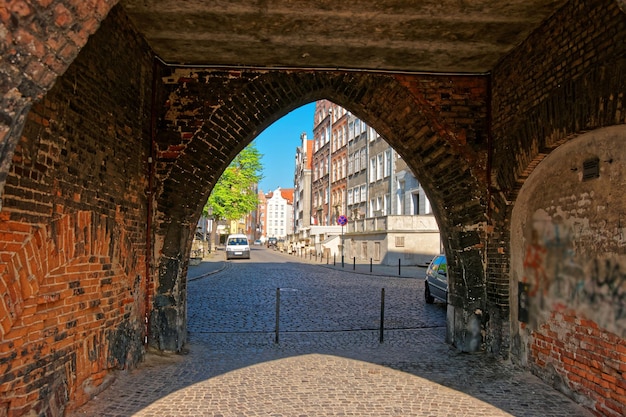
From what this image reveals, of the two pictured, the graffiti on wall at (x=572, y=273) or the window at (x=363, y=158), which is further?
the window at (x=363, y=158)

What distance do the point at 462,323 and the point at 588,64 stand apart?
4.24m

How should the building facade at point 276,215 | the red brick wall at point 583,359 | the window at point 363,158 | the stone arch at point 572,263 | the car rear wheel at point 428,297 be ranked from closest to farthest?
the red brick wall at point 583,359
the stone arch at point 572,263
the car rear wheel at point 428,297
the window at point 363,158
the building facade at point 276,215

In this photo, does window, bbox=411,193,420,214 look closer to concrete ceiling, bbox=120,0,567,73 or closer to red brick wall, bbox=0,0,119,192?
concrete ceiling, bbox=120,0,567,73

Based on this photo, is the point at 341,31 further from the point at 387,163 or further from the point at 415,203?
the point at 387,163

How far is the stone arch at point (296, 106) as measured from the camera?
7246 millimetres

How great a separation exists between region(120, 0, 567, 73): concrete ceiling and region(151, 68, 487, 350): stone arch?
10.9 inches

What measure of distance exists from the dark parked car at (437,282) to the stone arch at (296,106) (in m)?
3.67

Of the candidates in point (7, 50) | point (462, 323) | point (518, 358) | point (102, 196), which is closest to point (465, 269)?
point (462, 323)

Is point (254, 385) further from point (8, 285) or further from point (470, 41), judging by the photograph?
point (470, 41)

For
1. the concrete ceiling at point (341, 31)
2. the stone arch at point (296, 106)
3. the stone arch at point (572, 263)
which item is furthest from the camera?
the stone arch at point (296, 106)

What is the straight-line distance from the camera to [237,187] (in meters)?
39.6

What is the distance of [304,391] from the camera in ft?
18.7

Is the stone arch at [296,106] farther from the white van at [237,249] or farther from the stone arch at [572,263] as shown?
the white van at [237,249]

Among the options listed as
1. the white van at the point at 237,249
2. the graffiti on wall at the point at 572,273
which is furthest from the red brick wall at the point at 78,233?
the white van at the point at 237,249
